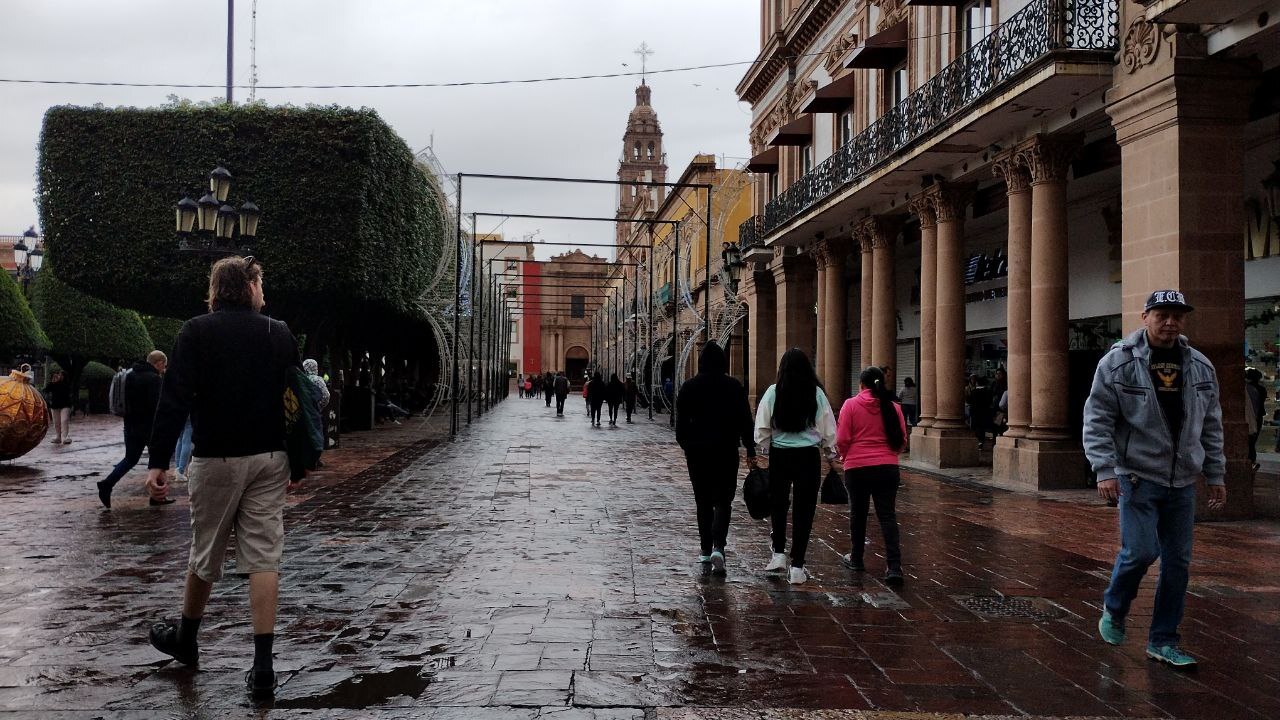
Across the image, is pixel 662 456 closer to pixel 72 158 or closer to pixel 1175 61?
pixel 1175 61

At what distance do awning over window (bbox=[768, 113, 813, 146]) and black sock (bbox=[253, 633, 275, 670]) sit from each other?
69.5 ft

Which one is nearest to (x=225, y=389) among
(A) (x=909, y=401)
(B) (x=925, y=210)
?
(B) (x=925, y=210)

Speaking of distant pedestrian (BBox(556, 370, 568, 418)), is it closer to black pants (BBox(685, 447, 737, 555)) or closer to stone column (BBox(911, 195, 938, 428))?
stone column (BBox(911, 195, 938, 428))

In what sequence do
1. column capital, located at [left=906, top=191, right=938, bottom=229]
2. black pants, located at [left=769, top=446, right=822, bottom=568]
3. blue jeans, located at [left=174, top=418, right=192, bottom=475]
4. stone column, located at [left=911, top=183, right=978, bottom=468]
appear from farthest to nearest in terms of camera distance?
column capital, located at [left=906, top=191, right=938, bottom=229] < stone column, located at [left=911, top=183, right=978, bottom=468] < blue jeans, located at [left=174, top=418, right=192, bottom=475] < black pants, located at [left=769, top=446, right=822, bottom=568]

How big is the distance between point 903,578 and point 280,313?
20.3 m

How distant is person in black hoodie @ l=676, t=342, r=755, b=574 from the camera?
7.23 meters

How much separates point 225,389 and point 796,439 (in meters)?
3.90

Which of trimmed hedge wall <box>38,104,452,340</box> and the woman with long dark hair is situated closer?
the woman with long dark hair

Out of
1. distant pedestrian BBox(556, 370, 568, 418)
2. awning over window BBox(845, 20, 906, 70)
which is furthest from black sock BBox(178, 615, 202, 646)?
distant pedestrian BBox(556, 370, 568, 418)

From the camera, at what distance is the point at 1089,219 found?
57.2 ft

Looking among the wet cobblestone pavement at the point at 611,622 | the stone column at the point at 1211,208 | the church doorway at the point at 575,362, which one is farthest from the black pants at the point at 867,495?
the church doorway at the point at 575,362

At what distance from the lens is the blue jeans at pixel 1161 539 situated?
16.0 ft

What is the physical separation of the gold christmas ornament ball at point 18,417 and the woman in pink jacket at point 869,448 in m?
12.2

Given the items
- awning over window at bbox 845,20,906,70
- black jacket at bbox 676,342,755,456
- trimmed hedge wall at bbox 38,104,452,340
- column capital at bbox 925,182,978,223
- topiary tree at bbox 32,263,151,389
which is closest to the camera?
black jacket at bbox 676,342,755,456
